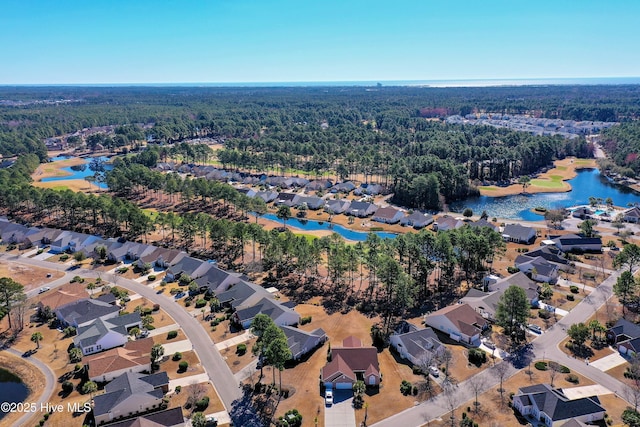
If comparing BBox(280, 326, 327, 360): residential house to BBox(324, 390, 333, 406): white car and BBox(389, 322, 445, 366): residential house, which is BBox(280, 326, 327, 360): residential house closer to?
BBox(324, 390, 333, 406): white car

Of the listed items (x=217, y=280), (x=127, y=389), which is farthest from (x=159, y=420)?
(x=217, y=280)

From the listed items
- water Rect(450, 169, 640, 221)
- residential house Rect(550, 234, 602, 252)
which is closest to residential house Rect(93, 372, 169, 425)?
residential house Rect(550, 234, 602, 252)

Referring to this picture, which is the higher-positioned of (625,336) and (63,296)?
(63,296)

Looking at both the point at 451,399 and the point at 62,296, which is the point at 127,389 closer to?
the point at 62,296

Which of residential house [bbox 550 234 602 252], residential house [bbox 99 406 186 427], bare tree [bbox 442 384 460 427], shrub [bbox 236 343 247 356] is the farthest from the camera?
residential house [bbox 550 234 602 252]

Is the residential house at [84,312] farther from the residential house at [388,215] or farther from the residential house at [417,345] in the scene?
the residential house at [388,215]
